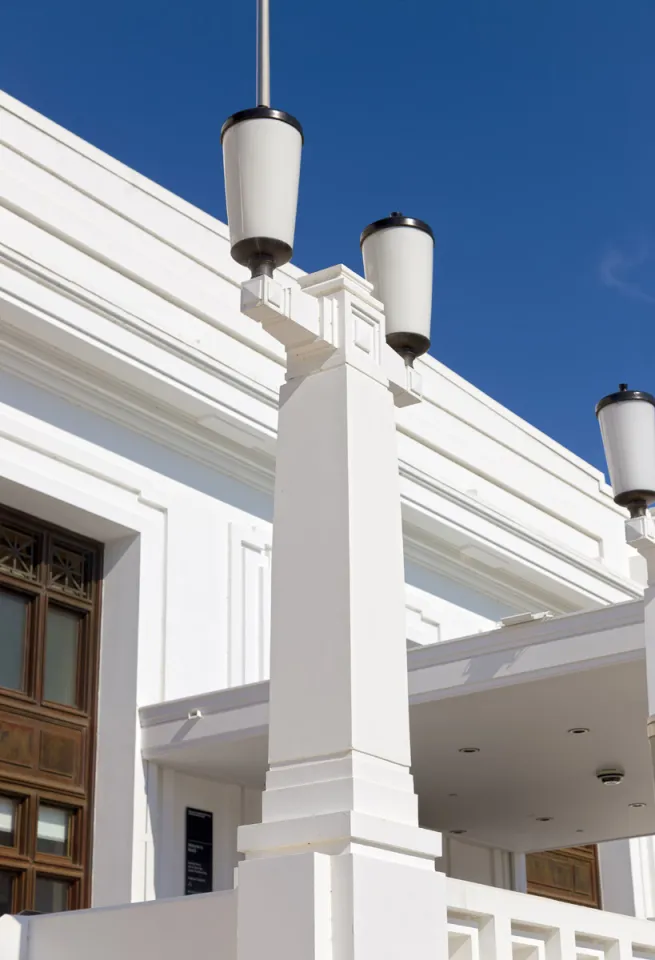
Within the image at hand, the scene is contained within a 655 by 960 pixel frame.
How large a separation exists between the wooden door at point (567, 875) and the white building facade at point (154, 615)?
7.52ft

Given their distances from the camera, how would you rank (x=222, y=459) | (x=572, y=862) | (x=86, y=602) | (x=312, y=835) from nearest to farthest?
(x=312, y=835) → (x=86, y=602) → (x=222, y=459) → (x=572, y=862)

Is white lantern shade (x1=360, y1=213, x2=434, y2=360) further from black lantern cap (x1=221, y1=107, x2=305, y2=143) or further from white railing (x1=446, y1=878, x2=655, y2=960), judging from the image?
white railing (x1=446, y1=878, x2=655, y2=960)

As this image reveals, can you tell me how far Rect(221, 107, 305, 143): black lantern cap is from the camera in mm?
4543

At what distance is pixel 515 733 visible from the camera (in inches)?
393

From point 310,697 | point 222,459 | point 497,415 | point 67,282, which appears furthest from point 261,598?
point 310,697

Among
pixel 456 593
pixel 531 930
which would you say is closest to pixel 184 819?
pixel 456 593

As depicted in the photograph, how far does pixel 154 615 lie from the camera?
34.5ft

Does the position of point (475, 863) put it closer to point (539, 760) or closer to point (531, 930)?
point (539, 760)

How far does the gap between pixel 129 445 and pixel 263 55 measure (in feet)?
19.8

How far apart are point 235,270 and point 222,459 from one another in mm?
1734

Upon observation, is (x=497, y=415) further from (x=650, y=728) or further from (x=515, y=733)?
(x=650, y=728)

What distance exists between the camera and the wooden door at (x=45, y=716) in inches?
371

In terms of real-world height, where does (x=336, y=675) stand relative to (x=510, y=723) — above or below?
below

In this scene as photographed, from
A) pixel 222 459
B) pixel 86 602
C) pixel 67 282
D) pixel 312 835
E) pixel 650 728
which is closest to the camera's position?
pixel 312 835
